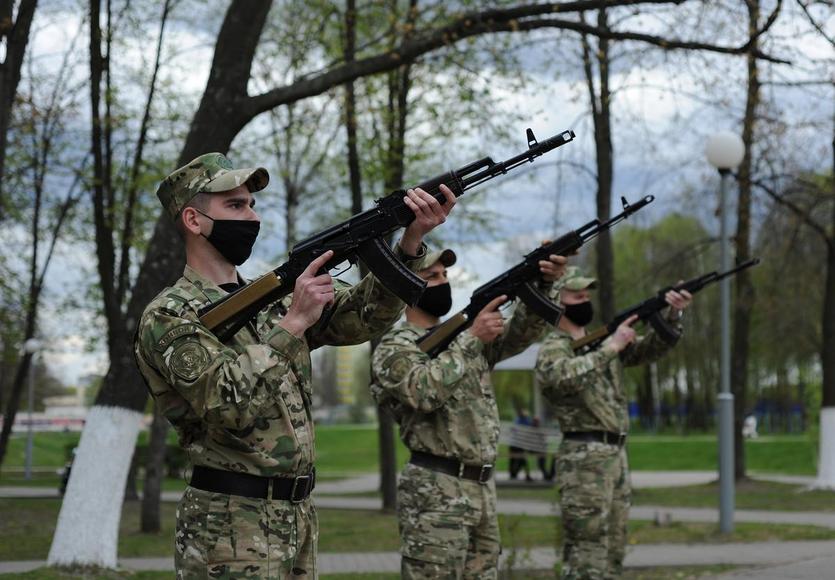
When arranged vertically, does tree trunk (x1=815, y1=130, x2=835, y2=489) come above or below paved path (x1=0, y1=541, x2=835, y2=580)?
above

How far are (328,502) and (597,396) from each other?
13.6 metres

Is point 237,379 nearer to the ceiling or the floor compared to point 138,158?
nearer to the floor

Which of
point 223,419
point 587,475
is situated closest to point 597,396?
point 587,475

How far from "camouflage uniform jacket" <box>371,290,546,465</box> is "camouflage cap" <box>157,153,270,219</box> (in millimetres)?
2133

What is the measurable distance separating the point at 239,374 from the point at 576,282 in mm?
5193

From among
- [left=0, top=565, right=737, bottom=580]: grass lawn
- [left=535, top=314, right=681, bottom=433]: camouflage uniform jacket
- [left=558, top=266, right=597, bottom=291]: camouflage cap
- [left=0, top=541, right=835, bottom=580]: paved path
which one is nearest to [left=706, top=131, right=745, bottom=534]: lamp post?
[left=0, top=541, right=835, bottom=580]: paved path

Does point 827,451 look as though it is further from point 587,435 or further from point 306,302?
point 306,302

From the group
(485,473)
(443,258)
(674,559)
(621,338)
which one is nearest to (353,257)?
(443,258)

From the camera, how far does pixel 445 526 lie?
6.22 metres

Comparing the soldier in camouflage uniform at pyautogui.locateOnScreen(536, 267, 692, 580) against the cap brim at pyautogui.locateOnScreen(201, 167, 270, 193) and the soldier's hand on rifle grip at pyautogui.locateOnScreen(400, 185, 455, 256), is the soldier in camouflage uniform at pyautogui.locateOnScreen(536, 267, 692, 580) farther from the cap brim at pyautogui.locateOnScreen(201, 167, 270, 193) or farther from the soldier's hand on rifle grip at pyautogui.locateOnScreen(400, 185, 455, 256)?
the cap brim at pyautogui.locateOnScreen(201, 167, 270, 193)

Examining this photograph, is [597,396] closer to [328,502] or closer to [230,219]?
[230,219]

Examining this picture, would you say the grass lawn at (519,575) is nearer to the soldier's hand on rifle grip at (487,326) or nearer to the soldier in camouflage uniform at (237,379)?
the soldier's hand on rifle grip at (487,326)

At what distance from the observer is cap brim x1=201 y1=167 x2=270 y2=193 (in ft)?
14.0

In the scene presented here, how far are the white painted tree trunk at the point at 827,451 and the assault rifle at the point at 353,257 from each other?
17.8m
